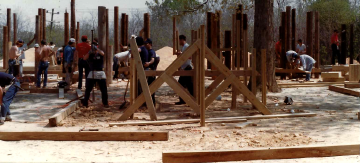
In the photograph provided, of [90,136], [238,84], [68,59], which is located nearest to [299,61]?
[68,59]

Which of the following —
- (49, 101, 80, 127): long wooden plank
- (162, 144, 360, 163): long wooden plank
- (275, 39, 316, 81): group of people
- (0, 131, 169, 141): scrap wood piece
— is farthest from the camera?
(275, 39, 316, 81): group of people

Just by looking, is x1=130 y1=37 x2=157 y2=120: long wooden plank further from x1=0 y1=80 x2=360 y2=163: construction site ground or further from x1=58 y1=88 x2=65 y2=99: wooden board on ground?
x1=58 y1=88 x2=65 y2=99: wooden board on ground

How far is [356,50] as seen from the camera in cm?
3466

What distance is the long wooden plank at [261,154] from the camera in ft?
20.8

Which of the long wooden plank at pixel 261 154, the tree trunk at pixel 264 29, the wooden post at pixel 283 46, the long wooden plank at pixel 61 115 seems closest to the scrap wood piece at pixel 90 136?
the long wooden plank at pixel 61 115

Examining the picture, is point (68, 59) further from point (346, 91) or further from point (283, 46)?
point (283, 46)

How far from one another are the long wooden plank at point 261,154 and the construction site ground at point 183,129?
0.41 feet

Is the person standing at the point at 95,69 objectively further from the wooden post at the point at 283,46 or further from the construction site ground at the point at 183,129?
the wooden post at the point at 283,46

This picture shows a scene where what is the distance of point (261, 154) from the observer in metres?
6.50

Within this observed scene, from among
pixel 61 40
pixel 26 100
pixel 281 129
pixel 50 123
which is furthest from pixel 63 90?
pixel 61 40

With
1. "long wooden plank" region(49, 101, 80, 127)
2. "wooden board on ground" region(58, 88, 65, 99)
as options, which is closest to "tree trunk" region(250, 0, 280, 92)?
"long wooden plank" region(49, 101, 80, 127)

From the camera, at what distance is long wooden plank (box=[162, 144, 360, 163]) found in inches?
250

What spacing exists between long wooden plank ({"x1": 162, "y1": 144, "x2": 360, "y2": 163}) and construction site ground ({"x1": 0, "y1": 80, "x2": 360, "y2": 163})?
124 millimetres

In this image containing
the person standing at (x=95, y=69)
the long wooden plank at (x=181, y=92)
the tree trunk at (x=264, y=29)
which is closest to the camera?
the long wooden plank at (x=181, y=92)
